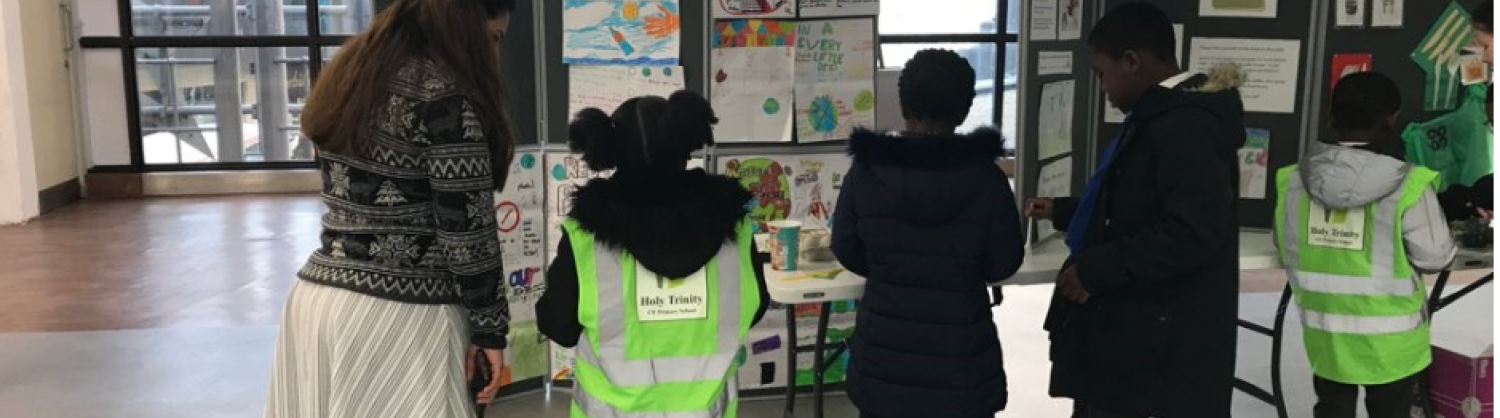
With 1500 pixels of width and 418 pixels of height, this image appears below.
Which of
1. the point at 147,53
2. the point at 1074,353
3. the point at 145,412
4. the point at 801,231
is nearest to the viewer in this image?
the point at 1074,353

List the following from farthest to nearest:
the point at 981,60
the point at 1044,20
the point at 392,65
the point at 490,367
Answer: the point at 981,60
the point at 1044,20
the point at 490,367
the point at 392,65

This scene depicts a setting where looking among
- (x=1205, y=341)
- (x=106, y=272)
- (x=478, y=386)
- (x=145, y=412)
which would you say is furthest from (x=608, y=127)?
(x=106, y=272)

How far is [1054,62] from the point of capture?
3.33 meters

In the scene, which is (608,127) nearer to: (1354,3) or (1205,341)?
(1205,341)

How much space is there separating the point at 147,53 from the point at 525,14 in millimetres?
6797

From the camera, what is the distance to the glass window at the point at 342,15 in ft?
30.3

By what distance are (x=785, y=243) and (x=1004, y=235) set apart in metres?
0.64

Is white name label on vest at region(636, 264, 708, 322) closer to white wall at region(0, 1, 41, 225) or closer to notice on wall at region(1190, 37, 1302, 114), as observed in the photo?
notice on wall at region(1190, 37, 1302, 114)

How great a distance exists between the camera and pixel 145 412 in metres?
3.80

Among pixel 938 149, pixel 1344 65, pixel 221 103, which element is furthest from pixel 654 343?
pixel 221 103

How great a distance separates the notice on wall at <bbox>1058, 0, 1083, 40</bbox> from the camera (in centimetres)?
334

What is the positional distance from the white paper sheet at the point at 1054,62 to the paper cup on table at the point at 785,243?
909 mm

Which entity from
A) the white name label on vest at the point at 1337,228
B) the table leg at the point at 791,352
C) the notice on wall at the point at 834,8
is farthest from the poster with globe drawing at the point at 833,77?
the white name label on vest at the point at 1337,228

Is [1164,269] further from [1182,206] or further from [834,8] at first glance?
[834,8]
